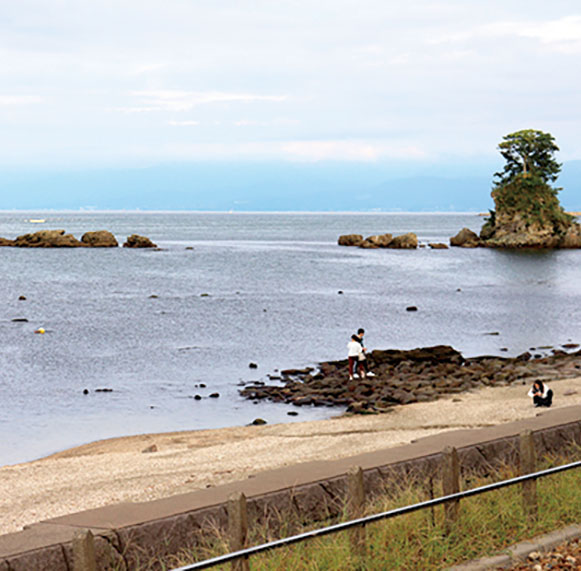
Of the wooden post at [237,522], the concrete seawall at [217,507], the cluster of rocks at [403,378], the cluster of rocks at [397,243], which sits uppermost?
the cluster of rocks at [397,243]

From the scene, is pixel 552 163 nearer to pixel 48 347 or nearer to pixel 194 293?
pixel 194 293

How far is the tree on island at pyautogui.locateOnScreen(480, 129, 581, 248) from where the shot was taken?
118938 mm

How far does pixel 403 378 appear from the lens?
101ft

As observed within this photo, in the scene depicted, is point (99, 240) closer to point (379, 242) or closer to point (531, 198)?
point (379, 242)

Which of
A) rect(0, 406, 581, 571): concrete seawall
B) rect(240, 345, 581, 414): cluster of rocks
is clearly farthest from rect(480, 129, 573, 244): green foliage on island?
rect(0, 406, 581, 571): concrete seawall

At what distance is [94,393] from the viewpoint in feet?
102

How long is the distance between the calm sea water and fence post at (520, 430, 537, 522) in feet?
53.8

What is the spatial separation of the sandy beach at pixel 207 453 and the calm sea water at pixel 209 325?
110 inches

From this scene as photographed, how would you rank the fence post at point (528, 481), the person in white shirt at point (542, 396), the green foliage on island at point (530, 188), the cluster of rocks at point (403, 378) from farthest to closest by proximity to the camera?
the green foliage on island at point (530, 188), the cluster of rocks at point (403, 378), the person in white shirt at point (542, 396), the fence post at point (528, 481)

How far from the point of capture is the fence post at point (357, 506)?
777 centimetres

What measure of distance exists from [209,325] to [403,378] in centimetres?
2110

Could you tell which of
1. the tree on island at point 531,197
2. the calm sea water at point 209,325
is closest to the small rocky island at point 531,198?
the tree on island at point 531,197

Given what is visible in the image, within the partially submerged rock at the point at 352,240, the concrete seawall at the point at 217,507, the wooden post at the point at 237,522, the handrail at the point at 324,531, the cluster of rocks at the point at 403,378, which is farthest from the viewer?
the partially submerged rock at the point at 352,240

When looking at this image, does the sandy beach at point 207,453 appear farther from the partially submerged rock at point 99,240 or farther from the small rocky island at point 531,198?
the partially submerged rock at point 99,240
